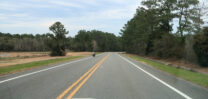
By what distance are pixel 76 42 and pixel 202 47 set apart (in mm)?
123181

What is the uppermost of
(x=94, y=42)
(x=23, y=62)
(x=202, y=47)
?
(x=94, y=42)

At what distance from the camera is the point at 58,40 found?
61125mm

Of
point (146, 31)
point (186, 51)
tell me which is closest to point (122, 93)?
point (186, 51)

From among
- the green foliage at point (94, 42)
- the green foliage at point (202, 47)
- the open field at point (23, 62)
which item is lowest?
the open field at point (23, 62)

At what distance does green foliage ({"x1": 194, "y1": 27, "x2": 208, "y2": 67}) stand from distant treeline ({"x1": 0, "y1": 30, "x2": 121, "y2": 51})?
100 metres

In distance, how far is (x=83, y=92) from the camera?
21.2 feet

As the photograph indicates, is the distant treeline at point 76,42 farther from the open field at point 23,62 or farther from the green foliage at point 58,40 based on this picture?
Answer: the open field at point 23,62

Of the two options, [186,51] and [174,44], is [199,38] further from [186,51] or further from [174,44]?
[174,44]

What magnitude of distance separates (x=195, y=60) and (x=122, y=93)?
1696 cm

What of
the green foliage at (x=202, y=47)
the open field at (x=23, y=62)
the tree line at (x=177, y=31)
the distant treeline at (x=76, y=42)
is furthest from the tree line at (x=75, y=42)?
the green foliage at (x=202, y=47)

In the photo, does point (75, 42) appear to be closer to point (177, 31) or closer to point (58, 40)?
point (58, 40)

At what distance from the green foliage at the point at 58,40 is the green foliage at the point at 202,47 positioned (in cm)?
4729

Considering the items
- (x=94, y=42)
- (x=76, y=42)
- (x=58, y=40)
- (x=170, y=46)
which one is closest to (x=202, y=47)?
(x=170, y=46)

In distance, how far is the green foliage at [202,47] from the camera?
18.2m
